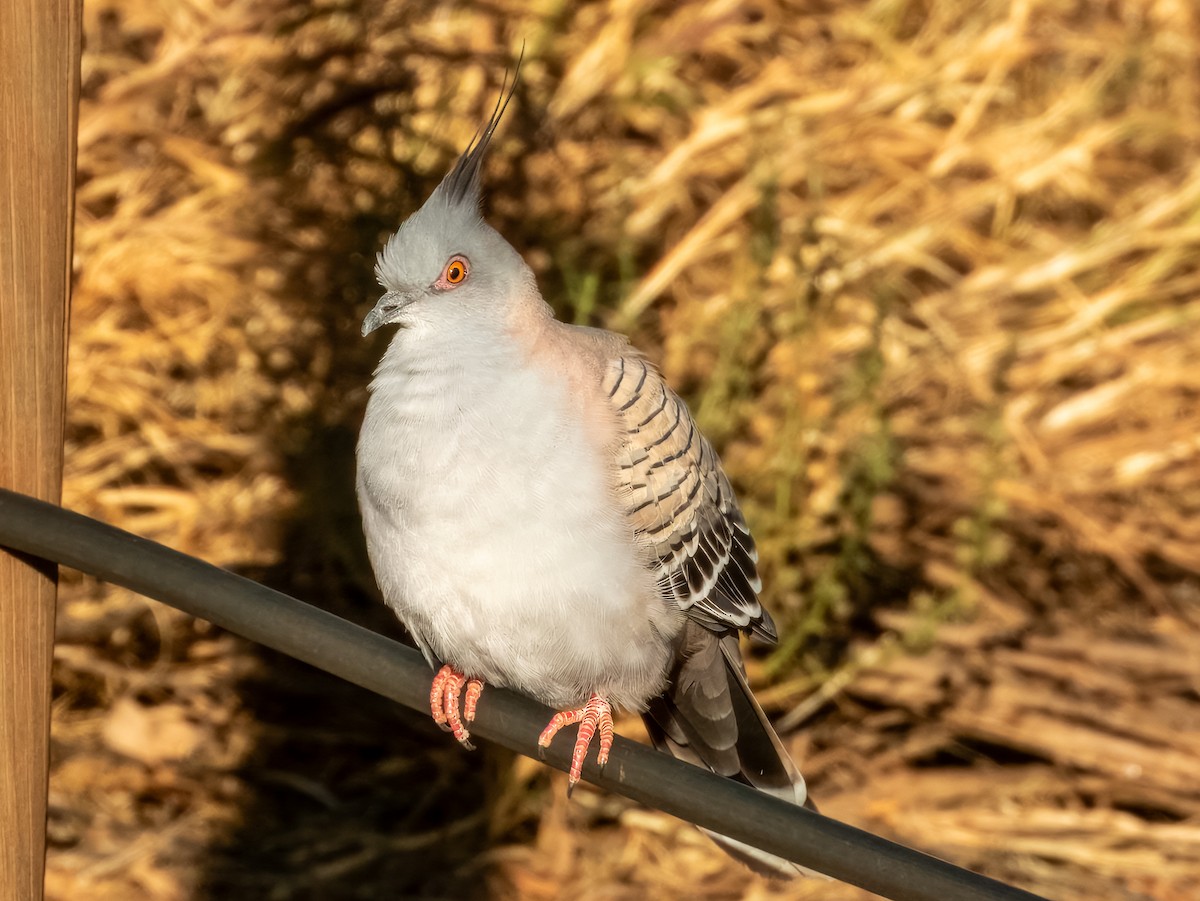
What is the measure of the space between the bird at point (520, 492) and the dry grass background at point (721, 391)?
1161 millimetres

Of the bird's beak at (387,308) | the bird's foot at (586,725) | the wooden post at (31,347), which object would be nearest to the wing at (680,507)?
the bird's foot at (586,725)

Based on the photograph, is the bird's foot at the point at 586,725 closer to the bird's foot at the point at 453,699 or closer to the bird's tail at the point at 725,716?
the bird's foot at the point at 453,699

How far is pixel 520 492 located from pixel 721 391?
A: 5.57 ft

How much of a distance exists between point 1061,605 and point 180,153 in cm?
300

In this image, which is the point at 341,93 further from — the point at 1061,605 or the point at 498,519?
the point at 1061,605

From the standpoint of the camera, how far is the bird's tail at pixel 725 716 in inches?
96.0

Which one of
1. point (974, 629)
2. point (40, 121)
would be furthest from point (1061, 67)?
point (40, 121)

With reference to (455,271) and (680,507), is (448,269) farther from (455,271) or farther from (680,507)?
(680,507)

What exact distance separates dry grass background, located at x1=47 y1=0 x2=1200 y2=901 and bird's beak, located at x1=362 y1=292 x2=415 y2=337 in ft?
3.96

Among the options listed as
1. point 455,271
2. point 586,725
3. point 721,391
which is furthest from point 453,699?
point 721,391

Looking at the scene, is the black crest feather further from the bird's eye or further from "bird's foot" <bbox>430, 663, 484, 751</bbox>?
"bird's foot" <bbox>430, 663, 484, 751</bbox>

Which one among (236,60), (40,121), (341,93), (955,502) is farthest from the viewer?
(236,60)

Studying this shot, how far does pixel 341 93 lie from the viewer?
3.61 meters

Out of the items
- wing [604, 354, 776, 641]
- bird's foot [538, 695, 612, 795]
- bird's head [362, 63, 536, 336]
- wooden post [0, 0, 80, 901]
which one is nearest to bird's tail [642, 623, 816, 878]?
wing [604, 354, 776, 641]
